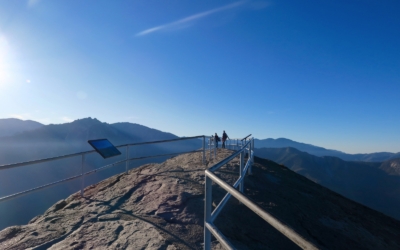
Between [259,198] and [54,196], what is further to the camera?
[54,196]

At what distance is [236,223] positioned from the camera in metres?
4.46

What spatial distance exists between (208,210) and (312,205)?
243 inches

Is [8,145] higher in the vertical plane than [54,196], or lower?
higher

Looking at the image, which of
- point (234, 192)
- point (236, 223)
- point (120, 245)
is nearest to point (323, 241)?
point (236, 223)

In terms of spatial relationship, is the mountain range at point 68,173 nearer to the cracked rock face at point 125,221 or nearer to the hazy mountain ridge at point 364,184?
the hazy mountain ridge at point 364,184

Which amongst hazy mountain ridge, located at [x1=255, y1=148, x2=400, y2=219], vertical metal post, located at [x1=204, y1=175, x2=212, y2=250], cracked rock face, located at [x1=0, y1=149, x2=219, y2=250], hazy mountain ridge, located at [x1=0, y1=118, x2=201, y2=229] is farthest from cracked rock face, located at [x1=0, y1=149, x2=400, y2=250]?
hazy mountain ridge, located at [x1=255, y1=148, x2=400, y2=219]

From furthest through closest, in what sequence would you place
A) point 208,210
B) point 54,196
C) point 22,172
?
point 22,172 → point 54,196 → point 208,210

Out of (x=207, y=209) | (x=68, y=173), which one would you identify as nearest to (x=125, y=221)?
(x=207, y=209)

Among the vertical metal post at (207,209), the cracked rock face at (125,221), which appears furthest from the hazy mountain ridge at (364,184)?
the vertical metal post at (207,209)

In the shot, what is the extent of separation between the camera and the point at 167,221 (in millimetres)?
4242

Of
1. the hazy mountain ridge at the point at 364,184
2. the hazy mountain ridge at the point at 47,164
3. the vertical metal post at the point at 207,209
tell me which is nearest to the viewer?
the vertical metal post at the point at 207,209

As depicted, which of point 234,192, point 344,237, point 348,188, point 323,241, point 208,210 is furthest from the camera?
point 348,188

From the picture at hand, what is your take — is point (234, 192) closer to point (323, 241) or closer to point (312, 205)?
point (323, 241)

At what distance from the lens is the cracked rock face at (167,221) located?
145 inches
